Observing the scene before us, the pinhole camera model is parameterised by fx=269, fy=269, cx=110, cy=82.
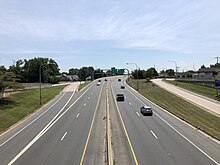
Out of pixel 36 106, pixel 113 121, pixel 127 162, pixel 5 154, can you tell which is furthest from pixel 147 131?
pixel 36 106

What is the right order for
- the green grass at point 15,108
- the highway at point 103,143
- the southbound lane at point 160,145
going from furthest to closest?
the green grass at point 15,108 → the highway at point 103,143 → the southbound lane at point 160,145

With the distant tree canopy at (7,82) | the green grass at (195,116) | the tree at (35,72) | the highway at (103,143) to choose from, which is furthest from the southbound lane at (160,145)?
the tree at (35,72)

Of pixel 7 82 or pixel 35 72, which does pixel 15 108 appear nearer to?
pixel 7 82

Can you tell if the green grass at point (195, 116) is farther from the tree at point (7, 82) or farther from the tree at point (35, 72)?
the tree at point (35, 72)

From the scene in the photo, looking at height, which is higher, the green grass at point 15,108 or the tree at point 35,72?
the tree at point 35,72

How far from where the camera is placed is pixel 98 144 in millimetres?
23062

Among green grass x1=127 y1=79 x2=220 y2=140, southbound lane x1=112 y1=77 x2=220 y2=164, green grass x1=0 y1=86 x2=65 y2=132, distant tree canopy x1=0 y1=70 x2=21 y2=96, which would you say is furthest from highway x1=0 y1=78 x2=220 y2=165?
distant tree canopy x1=0 y1=70 x2=21 y2=96

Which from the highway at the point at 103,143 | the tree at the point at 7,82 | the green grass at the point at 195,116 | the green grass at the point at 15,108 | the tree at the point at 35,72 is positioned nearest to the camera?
the highway at the point at 103,143

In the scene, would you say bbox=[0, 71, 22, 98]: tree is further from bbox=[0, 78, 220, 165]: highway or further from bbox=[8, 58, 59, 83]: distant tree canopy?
bbox=[8, 58, 59, 83]: distant tree canopy

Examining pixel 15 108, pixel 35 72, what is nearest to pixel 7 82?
pixel 15 108

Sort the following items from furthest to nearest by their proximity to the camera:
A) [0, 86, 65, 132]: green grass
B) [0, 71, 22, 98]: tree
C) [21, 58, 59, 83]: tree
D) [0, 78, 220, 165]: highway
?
[21, 58, 59, 83]: tree
[0, 71, 22, 98]: tree
[0, 86, 65, 132]: green grass
[0, 78, 220, 165]: highway

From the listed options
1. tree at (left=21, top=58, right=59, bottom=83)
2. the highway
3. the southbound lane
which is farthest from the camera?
tree at (left=21, top=58, right=59, bottom=83)

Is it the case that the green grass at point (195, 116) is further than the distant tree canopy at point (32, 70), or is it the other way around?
the distant tree canopy at point (32, 70)

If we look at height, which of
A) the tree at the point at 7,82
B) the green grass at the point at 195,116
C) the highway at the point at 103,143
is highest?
the tree at the point at 7,82
